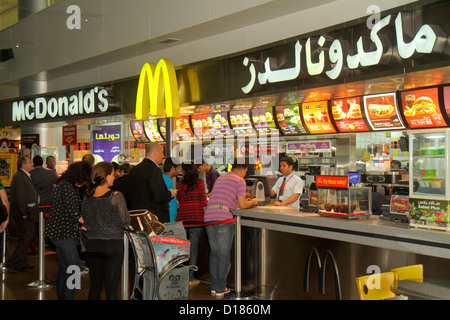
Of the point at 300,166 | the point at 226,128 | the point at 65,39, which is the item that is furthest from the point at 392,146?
the point at 65,39

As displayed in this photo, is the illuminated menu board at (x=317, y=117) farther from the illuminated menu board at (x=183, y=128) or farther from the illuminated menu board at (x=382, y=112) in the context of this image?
the illuminated menu board at (x=183, y=128)

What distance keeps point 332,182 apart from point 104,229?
7.71 feet

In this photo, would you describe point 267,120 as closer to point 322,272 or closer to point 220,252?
point 220,252

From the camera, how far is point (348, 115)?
7.44 m

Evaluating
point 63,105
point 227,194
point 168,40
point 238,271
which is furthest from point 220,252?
point 63,105

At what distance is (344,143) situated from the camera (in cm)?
918

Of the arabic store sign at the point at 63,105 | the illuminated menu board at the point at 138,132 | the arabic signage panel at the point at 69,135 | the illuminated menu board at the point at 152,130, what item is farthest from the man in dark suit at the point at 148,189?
the arabic signage panel at the point at 69,135

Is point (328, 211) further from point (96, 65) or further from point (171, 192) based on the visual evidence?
point (96, 65)

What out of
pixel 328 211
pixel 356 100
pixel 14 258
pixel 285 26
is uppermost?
pixel 285 26

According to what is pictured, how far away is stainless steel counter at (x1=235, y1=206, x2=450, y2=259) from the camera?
4051 millimetres

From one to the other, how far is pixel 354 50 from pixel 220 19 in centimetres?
218

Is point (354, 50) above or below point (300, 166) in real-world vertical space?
above

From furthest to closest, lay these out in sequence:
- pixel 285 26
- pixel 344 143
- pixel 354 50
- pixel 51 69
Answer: pixel 51 69
pixel 344 143
pixel 285 26
pixel 354 50

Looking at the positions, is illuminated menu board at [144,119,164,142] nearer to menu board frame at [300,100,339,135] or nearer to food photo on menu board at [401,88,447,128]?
menu board frame at [300,100,339,135]
